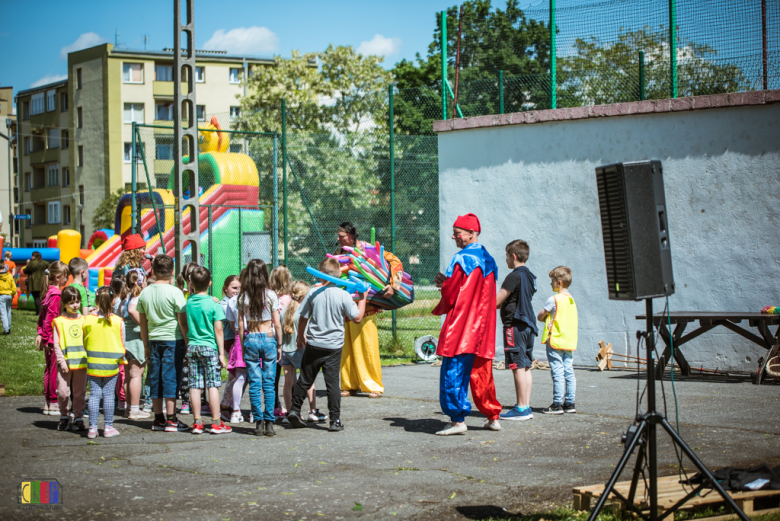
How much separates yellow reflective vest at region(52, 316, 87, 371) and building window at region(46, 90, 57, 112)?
56638 mm

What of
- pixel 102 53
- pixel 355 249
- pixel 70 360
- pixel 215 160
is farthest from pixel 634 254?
pixel 102 53

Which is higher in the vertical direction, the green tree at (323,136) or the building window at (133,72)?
the building window at (133,72)

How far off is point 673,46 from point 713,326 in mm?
3949

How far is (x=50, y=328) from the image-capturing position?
8172 millimetres

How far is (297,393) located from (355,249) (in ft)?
6.32

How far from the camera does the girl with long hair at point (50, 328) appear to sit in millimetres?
8117

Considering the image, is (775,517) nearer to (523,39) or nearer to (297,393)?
(297,393)

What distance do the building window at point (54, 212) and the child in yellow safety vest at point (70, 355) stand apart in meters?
54.3

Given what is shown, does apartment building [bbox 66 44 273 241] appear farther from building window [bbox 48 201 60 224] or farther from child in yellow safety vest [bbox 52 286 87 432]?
child in yellow safety vest [bbox 52 286 87 432]

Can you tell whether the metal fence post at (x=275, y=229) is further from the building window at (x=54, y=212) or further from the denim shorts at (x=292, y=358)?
the building window at (x=54, y=212)

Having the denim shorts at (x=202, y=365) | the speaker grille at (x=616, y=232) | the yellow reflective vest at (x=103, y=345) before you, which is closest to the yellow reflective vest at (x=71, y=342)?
the yellow reflective vest at (x=103, y=345)

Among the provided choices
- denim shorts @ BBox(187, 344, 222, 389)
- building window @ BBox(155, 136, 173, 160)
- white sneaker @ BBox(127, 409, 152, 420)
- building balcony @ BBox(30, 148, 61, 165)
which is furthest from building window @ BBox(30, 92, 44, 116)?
denim shorts @ BBox(187, 344, 222, 389)

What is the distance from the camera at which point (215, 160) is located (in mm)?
20031

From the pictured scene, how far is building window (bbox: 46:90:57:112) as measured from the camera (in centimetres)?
5856
